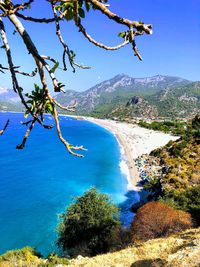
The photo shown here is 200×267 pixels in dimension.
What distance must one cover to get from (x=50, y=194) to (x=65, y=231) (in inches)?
1292

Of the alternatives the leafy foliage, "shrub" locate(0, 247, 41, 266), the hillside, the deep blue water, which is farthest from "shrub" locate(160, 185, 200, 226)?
"shrub" locate(0, 247, 41, 266)

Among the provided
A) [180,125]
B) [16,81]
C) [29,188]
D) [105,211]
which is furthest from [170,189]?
[180,125]

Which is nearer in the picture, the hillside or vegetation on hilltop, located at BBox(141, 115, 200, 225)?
the hillside

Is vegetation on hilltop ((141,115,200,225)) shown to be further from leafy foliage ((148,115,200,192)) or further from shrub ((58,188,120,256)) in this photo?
shrub ((58,188,120,256))

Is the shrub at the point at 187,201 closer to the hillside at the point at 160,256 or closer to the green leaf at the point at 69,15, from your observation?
the hillside at the point at 160,256

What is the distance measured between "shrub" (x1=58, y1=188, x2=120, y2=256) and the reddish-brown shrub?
132 inches

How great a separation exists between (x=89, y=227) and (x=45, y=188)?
40.6 metres

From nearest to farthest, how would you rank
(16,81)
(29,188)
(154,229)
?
(16,81)
(154,229)
(29,188)

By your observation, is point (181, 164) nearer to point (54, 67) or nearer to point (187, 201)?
point (187, 201)

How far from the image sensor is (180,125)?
188000mm

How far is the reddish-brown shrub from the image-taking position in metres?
32.9

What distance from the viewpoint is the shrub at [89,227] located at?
36438 mm

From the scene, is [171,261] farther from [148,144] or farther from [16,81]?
[148,144]

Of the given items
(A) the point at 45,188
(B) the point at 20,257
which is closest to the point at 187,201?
(B) the point at 20,257
